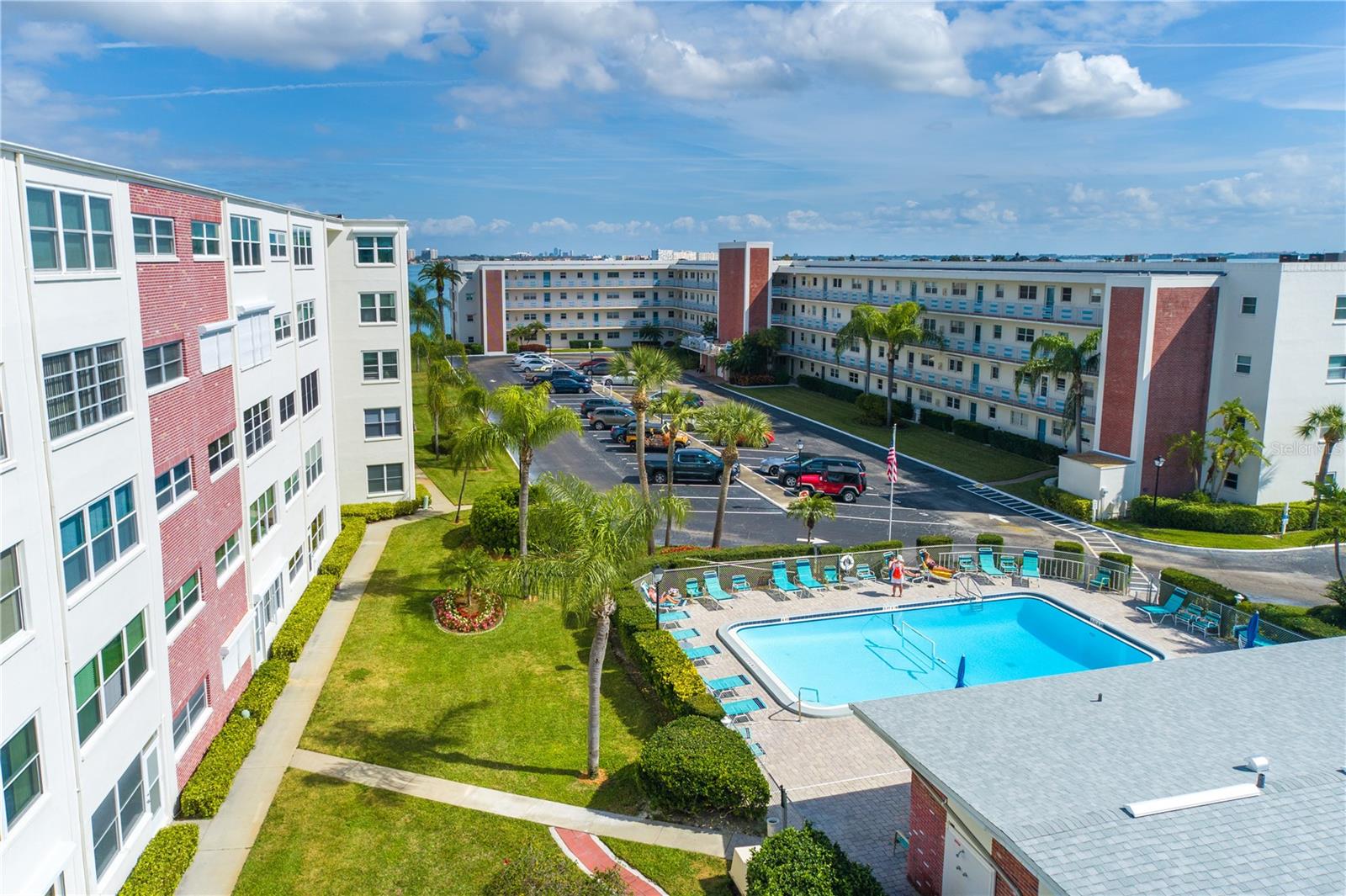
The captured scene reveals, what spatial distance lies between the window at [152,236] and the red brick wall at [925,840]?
17.3 meters

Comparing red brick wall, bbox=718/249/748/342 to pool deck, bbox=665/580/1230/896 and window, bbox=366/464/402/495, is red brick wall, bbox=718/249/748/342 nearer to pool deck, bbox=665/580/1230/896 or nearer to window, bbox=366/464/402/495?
window, bbox=366/464/402/495

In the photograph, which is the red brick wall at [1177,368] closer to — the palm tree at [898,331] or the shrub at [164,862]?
the palm tree at [898,331]

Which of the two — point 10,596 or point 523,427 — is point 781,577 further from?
point 10,596

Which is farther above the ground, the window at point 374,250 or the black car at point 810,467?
the window at point 374,250

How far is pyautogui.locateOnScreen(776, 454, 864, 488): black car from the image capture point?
145 ft

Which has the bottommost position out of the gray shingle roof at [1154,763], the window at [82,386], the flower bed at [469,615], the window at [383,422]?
the flower bed at [469,615]

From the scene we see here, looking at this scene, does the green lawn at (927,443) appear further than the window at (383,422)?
Yes

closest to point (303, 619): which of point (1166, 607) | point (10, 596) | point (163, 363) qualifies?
point (163, 363)

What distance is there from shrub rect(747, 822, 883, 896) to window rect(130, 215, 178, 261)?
15.6 metres

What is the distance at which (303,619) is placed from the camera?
87.7ft

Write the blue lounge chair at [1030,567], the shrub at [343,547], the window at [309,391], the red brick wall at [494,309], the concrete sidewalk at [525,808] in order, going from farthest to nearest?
the red brick wall at [494,309], the blue lounge chair at [1030,567], the window at [309,391], the shrub at [343,547], the concrete sidewalk at [525,808]

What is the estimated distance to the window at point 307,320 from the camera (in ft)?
104

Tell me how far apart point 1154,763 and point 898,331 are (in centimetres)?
4650

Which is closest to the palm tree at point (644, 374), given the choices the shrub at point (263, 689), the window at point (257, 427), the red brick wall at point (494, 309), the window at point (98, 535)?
the window at point (257, 427)
